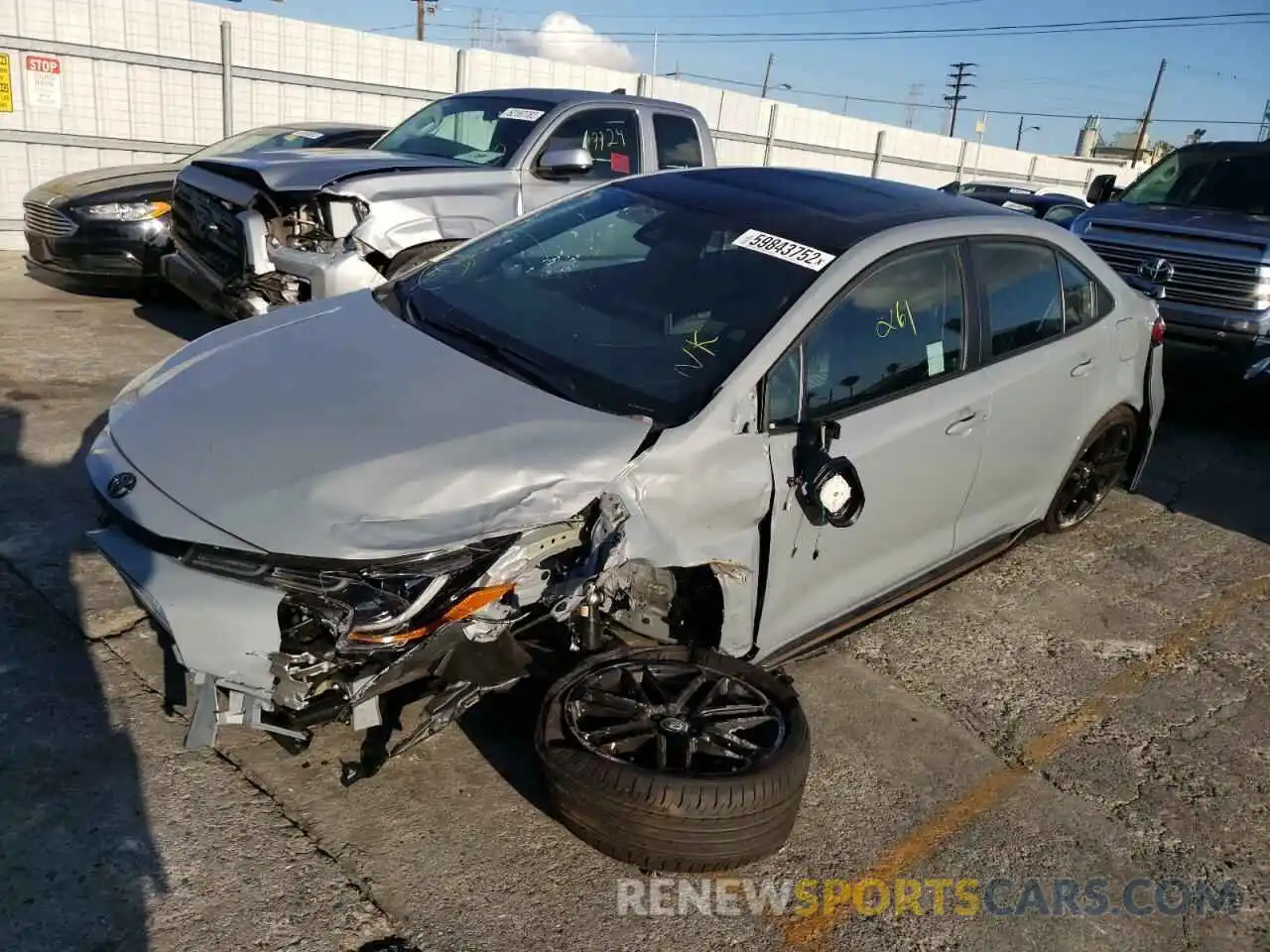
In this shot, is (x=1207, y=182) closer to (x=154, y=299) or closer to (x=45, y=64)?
(x=154, y=299)

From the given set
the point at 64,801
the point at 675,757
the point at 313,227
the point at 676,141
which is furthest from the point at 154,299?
the point at 675,757

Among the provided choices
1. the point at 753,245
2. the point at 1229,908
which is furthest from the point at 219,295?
the point at 1229,908

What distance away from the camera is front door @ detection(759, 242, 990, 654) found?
125 inches

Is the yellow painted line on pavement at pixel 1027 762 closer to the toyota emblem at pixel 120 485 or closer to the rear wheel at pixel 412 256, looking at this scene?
the toyota emblem at pixel 120 485

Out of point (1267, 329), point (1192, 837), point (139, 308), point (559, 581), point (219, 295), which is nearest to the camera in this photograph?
point (559, 581)

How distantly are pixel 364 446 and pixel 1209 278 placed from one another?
7234 millimetres

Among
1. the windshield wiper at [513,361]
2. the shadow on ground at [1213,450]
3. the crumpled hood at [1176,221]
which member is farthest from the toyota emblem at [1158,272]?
the windshield wiper at [513,361]

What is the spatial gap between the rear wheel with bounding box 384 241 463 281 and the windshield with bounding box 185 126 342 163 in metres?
3.32

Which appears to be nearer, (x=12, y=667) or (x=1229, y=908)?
(x=1229, y=908)

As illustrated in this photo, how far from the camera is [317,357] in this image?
127 inches

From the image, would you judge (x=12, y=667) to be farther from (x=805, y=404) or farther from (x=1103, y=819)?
(x=1103, y=819)

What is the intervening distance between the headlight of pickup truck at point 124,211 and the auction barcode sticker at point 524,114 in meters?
2.89

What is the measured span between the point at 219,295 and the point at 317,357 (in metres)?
3.27

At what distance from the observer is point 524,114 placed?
7215mm
